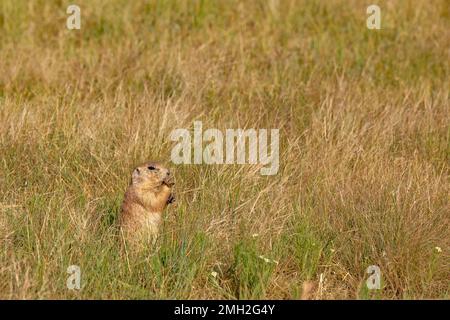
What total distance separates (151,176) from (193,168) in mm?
703

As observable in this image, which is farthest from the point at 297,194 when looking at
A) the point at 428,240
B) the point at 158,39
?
the point at 158,39

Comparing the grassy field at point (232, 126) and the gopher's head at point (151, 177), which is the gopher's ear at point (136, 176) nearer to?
the gopher's head at point (151, 177)

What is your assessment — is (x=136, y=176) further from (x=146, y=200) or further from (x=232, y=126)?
(x=232, y=126)

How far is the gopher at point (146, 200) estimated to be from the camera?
5559mm

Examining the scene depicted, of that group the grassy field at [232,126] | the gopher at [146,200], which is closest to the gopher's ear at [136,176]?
the gopher at [146,200]

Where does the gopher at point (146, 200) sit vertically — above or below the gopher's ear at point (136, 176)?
below

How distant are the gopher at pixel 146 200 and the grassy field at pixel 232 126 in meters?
0.10

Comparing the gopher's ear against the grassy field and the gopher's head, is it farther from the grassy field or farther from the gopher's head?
the grassy field

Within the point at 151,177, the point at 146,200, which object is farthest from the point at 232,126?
the point at 146,200

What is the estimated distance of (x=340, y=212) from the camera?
19.3 feet

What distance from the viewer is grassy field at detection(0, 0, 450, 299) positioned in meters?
5.36
